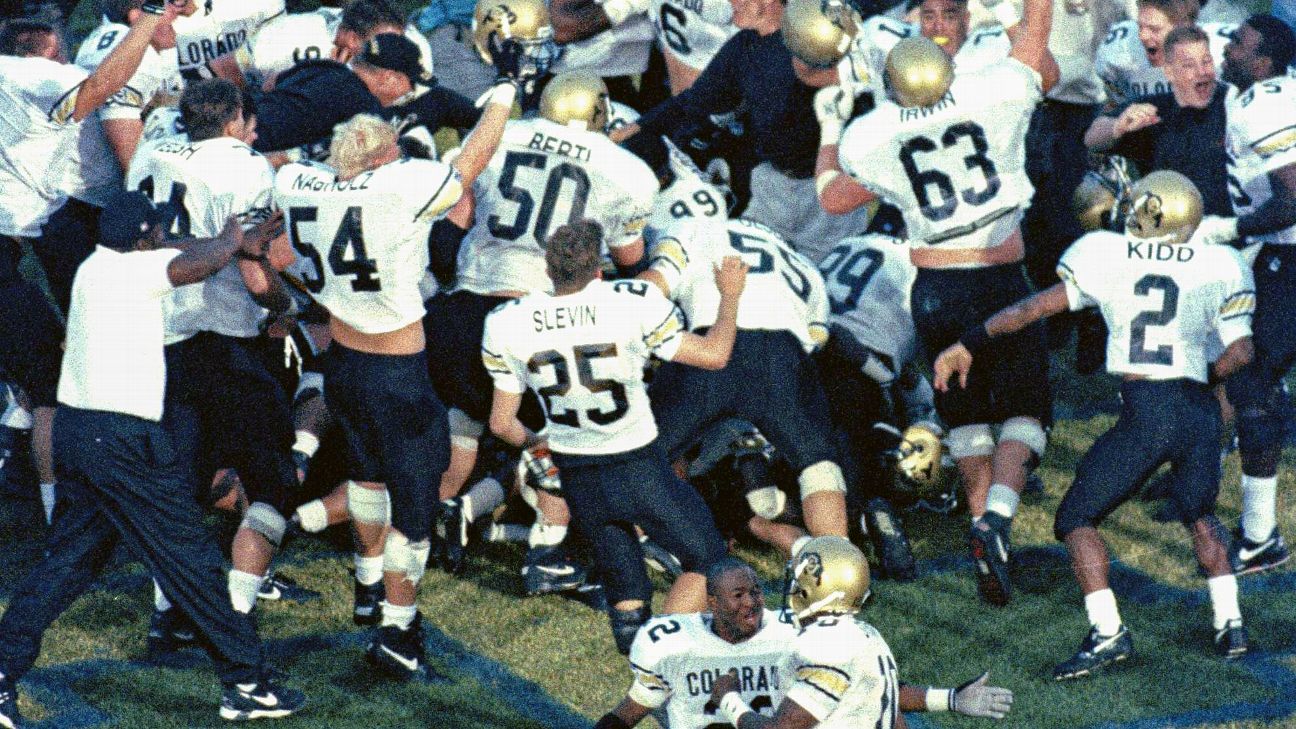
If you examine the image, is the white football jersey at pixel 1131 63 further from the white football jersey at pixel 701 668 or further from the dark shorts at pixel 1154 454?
the white football jersey at pixel 701 668

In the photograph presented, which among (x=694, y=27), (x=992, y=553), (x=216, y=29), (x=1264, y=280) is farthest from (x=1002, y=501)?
(x=216, y=29)

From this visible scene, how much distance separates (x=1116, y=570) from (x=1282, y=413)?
1.02 meters

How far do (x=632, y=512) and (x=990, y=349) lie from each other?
6.93 feet

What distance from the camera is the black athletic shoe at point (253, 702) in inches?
321

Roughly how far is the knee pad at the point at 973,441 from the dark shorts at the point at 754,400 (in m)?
0.75

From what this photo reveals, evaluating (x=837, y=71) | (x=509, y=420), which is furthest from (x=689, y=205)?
(x=509, y=420)

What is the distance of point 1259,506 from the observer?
9555 millimetres

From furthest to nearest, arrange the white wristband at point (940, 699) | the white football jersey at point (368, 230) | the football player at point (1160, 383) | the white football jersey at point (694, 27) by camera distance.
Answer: the white football jersey at point (694, 27)
the football player at point (1160, 383)
the white football jersey at point (368, 230)
the white wristband at point (940, 699)

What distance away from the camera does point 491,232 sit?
31.2 ft

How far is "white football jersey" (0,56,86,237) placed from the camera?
9672mm

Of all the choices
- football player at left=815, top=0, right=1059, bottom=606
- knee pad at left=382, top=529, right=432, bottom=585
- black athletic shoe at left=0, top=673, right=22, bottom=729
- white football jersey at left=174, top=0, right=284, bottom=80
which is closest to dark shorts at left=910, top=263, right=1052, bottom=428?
football player at left=815, top=0, right=1059, bottom=606

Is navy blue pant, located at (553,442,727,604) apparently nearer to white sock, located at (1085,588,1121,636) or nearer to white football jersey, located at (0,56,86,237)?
white sock, located at (1085,588,1121,636)

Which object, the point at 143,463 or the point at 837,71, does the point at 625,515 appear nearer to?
the point at 143,463

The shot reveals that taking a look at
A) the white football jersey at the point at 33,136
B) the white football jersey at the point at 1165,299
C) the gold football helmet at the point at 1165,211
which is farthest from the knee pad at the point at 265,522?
the gold football helmet at the point at 1165,211
